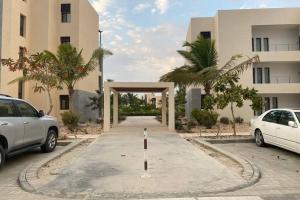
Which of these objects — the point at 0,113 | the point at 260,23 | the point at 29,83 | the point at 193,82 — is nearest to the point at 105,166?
the point at 0,113

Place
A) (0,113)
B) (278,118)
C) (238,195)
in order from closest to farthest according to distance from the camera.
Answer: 1. (238,195)
2. (0,113)
3. (278,118)

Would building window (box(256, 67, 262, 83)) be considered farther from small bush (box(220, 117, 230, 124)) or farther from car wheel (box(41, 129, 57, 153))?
car wheel (box(41, 129, 57, 153))

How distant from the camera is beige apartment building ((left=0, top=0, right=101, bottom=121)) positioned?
23.6 meters

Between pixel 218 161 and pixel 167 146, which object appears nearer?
pixel 218 161

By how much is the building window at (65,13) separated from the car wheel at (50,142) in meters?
18.4

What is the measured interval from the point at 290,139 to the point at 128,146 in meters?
5.86

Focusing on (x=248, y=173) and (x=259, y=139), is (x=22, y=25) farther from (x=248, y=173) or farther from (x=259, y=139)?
(x=248, y=173)

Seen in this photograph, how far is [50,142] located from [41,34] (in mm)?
17239

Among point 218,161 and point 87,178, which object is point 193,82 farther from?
point 87,178

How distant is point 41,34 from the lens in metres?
26.6

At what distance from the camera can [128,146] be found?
12.7 meters

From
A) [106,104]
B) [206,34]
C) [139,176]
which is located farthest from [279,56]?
[139,176]

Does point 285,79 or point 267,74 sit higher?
point 267,74

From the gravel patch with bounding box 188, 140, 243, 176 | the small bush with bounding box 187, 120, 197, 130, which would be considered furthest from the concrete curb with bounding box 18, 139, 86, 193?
the small bush with bounding box 187, 120, 197, 130
